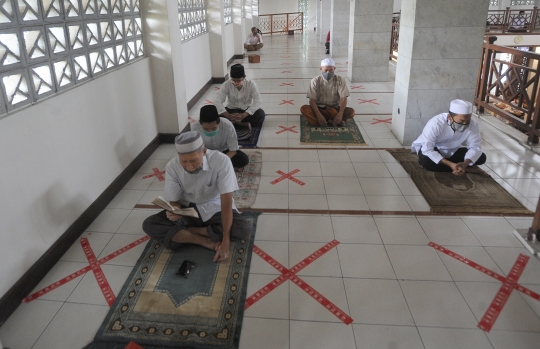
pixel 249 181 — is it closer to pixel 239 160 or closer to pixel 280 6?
pixel 239 160

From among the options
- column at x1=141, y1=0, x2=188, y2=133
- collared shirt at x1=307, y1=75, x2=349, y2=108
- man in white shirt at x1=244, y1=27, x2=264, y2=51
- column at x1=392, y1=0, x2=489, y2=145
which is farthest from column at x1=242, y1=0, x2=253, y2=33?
column at x1=392, y1=0, x2=489, y2=145

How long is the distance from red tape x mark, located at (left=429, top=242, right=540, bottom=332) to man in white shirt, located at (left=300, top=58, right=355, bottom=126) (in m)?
3.12

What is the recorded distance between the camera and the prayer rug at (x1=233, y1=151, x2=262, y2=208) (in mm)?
3758

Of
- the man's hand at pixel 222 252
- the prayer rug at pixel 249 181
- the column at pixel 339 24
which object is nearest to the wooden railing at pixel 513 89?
the prayer rug at pixel 249 181

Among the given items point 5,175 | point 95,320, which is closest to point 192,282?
point 95,320

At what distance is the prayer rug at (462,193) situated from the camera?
352 centimetres

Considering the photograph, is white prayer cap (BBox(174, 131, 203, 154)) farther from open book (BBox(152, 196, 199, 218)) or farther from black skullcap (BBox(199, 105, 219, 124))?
black skullcap (BBox(199, 105, 219, 124))

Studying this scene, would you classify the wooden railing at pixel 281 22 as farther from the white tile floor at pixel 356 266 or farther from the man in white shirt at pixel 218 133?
the man in white shirt at pixel 218 133

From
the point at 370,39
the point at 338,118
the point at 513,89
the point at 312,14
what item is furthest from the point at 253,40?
the point at 312,14

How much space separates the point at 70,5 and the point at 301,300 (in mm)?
2901

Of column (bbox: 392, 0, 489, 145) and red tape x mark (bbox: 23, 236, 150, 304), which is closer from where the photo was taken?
red tape x mark (bbox: 23, 236, 150, 304)

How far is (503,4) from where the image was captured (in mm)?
17578

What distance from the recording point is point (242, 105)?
18.8ft

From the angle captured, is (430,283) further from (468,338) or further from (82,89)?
(82,89)
